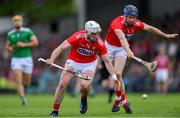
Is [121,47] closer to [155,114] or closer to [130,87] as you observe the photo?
[155,114]

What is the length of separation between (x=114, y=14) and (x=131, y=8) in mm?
25109

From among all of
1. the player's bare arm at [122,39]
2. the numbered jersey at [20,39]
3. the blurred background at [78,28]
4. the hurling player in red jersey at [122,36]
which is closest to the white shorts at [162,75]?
the blurred background at [78,28]

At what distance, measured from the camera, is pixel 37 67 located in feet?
132

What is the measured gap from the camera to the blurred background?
1487 inches

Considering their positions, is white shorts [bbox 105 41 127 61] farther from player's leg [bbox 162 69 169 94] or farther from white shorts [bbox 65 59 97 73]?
player's leg [bbox 162 69 169 94]

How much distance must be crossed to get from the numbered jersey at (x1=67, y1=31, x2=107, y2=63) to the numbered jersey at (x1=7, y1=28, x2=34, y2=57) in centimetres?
657

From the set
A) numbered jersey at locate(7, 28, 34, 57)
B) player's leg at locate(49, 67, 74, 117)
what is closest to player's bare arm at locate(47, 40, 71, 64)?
player's leg at locate(49, 67, 74, 117)

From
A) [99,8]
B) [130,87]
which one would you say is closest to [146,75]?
[130,87]

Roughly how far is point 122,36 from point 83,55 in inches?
44.5

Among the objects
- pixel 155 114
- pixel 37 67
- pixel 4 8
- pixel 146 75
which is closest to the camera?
pixel 155 114

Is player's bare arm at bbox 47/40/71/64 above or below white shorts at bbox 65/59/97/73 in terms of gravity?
above

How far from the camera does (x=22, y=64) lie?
83.9ft

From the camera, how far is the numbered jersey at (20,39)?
2561cm

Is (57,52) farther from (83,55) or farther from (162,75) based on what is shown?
(162,75)
